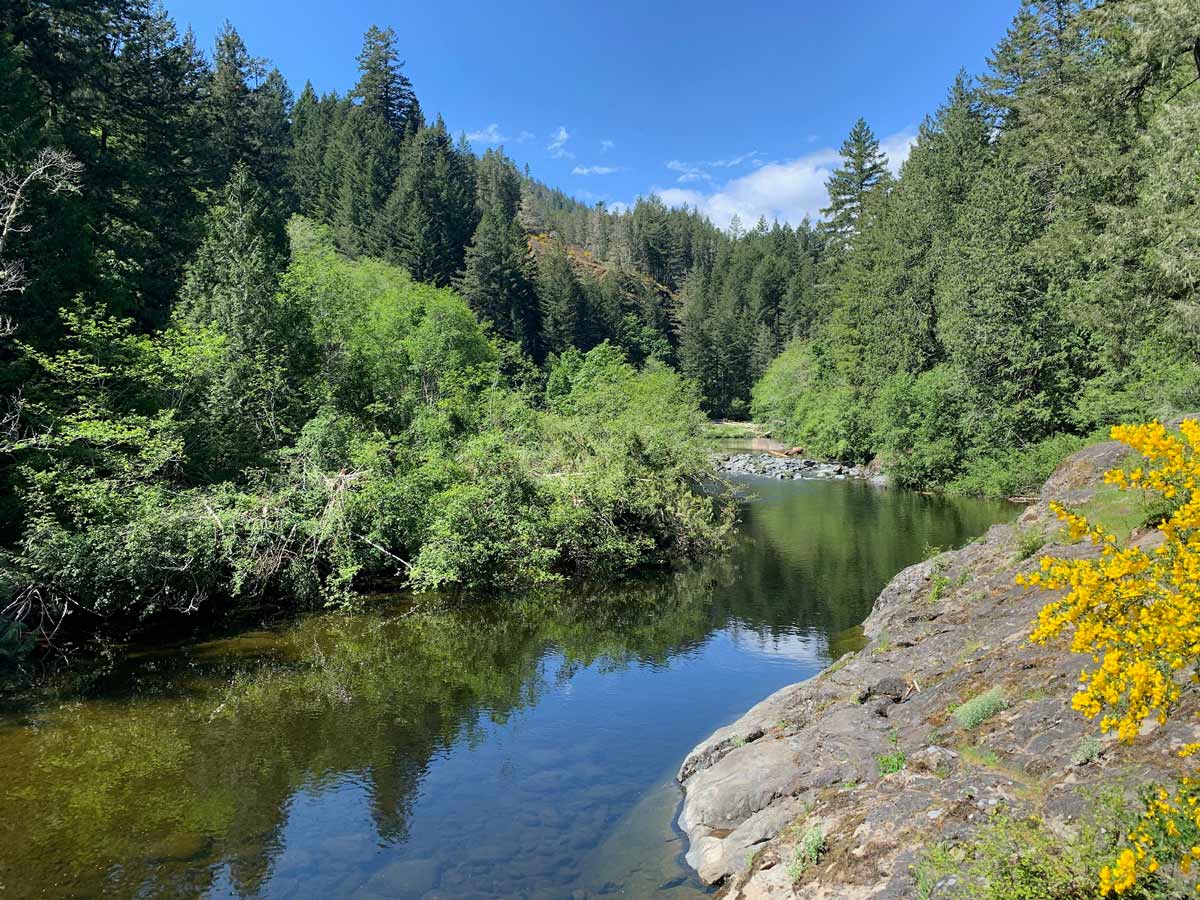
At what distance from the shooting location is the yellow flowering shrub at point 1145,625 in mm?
4066

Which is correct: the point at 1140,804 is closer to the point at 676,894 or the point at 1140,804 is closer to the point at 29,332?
the point at 676,894

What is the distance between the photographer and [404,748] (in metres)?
12.0

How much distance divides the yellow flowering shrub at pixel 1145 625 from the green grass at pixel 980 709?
3.49 meters

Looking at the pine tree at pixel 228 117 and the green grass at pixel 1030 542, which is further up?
the pine tree at pixel 228 117

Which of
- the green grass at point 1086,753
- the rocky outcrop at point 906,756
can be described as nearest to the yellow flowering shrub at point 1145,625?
the rocky outcrop at point 906,756

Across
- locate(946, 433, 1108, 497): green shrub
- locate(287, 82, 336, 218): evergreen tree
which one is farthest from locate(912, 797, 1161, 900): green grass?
locate(287, 82, 336, 218): evergreen tree

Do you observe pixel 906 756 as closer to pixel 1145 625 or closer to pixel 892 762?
pixel 892 762

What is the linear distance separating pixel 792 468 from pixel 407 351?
31.5 m

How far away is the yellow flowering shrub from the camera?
4.07m

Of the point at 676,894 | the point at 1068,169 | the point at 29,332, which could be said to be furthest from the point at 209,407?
the point at 1068,169

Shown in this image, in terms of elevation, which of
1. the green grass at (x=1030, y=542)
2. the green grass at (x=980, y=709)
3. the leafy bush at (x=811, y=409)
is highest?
the leafy bush at (x=811, y=409)

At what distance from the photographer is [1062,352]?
117ft

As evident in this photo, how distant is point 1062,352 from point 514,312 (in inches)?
2145

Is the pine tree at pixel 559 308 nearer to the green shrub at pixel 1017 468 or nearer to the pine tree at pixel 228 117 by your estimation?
the pine tree at pixel 228 117
